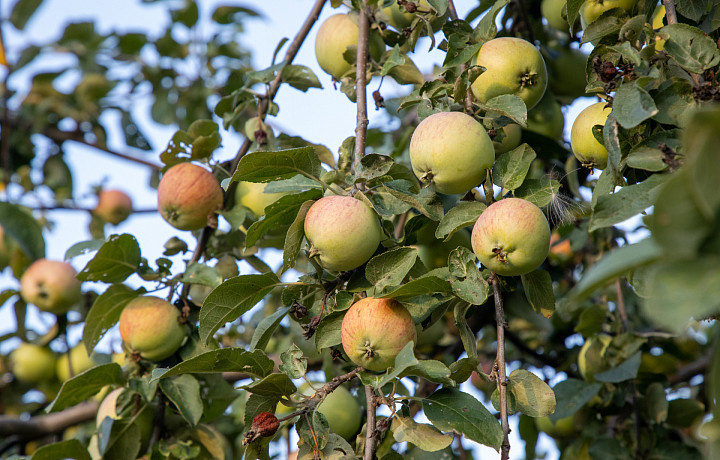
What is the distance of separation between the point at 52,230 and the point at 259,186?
191cm

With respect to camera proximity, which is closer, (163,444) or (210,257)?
(163,444)

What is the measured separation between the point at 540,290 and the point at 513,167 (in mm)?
268

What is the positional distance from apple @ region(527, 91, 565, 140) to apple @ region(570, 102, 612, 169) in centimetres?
43

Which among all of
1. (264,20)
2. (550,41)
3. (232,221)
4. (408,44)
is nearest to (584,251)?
(550,41)

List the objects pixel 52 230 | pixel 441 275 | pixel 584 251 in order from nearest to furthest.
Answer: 1. pixel 441 275
2. pixel 584 251
3. pixel 52 230

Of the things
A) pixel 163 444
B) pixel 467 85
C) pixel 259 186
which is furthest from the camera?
pixel 259 186

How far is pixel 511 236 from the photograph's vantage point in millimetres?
1143

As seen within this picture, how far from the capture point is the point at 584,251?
237 cm

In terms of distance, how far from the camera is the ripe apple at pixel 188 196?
5.74 feet

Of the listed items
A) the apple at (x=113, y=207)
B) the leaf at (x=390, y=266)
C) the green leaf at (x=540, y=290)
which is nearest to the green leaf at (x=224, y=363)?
the leaf at (x=390, y=266)

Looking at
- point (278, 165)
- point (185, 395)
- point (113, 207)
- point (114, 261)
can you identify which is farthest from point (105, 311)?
point (113, 207)

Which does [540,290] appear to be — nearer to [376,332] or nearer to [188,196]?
[376,332]

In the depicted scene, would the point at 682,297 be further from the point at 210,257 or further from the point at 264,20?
the point at 264,20

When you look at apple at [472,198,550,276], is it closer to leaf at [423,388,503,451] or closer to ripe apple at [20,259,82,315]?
leaf at [423,388,503,451]
